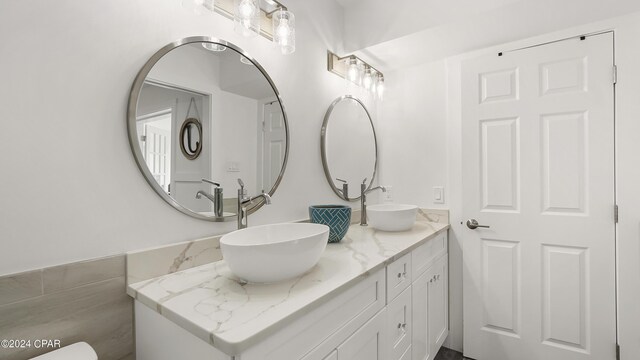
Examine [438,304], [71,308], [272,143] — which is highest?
[272,143]

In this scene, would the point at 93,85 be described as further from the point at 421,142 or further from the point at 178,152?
the point at 421,142

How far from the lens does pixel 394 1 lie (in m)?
1.86

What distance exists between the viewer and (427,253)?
168cm

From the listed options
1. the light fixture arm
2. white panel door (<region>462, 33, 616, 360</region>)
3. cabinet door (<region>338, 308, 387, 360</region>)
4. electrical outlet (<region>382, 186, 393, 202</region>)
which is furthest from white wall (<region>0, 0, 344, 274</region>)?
white panel door (<region>462, 33, 616, 360</region>)

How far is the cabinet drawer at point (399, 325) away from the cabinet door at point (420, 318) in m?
0.06

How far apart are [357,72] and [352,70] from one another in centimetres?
6

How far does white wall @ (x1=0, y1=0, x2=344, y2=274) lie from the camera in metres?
0.77

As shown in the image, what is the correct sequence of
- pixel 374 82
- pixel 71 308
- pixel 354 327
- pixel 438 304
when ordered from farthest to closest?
pixel 374 82 → pixel 438 304 → pixel 354 327 → pixel 71 308

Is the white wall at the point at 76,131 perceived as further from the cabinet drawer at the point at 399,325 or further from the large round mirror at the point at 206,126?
the cabinet drawer at the point at 399,325

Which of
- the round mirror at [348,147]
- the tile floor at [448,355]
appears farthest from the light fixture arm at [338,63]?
the tile floor at [448,355]

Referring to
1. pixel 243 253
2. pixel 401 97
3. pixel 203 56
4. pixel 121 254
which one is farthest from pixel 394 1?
pixel 121 254

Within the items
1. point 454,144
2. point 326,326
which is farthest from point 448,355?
point 326,326

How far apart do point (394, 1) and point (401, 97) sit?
2.28ft

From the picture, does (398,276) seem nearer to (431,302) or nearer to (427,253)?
(427,253)
